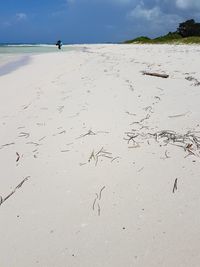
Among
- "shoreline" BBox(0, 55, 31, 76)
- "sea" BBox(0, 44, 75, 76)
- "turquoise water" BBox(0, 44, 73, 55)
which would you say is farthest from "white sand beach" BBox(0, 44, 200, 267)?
"turquoise water" BBox(0, 44, 73, 55)

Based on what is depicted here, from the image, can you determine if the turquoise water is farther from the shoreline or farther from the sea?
the shoreline

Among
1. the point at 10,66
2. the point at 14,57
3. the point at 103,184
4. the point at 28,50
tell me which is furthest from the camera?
the point at 28,50

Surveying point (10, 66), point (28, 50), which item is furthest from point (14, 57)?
→ point (28, 50)

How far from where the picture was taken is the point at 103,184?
8.85 ft

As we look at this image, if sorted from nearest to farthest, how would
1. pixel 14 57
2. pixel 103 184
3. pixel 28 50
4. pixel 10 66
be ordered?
pixel 103 184 → pixel 10 66 → pixel 14 57 → pixel 28 50

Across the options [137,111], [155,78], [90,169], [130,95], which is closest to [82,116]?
[137,111]

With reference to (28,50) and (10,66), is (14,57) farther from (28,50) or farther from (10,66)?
(28,50)

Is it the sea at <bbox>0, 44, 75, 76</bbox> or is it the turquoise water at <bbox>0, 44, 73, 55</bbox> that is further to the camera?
the turquoise water at <bbox>0, 44, 73, 55</bbox>

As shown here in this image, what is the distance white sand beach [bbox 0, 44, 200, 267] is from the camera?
6.70ft

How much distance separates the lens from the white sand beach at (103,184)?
2.04 m

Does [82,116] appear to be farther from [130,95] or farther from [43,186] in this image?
[43,186]

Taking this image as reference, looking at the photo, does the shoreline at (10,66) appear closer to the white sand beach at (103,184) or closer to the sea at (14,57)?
the sea at (14,57)

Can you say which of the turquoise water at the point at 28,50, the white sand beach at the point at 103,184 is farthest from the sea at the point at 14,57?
the white sand beach at the point at 103,184

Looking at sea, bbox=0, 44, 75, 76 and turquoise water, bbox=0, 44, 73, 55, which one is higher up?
sea, bbox=0, 44, 75, 76
